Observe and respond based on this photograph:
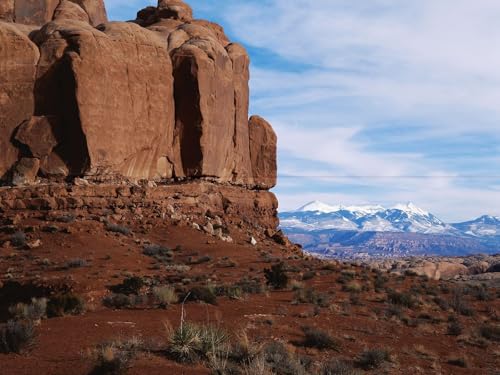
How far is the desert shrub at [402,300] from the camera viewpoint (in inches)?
754

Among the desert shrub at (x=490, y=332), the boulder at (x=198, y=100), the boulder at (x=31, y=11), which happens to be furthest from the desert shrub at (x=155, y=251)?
the boulder at (x=31, y=11)

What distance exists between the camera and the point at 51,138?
29344mm

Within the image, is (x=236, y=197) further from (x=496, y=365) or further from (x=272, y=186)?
(x=496, y=365)

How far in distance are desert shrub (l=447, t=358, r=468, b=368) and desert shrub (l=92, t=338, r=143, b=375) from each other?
23.8 feet

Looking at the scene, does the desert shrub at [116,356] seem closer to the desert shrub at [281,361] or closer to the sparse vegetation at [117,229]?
the desert shrub at [281,361]

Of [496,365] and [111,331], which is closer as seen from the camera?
[111,331]

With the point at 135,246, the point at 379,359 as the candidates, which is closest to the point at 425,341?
the point at 379,359

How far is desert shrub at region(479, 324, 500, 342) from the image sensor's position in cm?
1493

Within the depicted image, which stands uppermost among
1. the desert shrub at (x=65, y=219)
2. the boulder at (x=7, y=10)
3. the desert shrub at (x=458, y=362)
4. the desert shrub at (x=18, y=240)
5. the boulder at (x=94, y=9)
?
the boulder at (x=94, y=9)

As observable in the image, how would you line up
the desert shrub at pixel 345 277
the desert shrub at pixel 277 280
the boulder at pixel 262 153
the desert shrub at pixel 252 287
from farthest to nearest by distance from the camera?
the boulder at pixel 262 153
the desert shrub at pixel 345 277
the desert shrub at pixel 277 280
the desert shrub at pixel 252 287

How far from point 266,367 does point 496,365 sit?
Result: 21.4 feet

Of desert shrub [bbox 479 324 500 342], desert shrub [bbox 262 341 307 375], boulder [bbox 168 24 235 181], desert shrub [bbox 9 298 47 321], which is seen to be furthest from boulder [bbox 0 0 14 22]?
desert shrub [bbox 479 324 500 342]

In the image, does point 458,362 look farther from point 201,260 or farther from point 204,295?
point 201,260

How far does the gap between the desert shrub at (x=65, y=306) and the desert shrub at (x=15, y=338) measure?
3609mm
